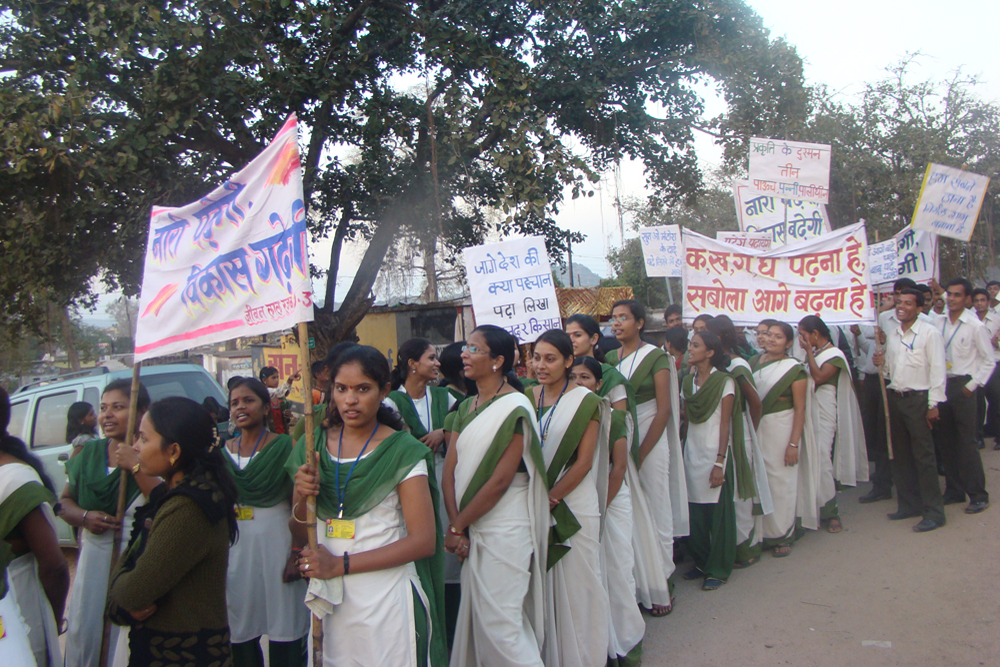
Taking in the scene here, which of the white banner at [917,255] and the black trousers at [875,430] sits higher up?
the white banner at [917,255]

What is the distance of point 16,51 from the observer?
851cm

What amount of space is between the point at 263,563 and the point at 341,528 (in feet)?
2.83

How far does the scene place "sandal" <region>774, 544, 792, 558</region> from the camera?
5285 millimetres

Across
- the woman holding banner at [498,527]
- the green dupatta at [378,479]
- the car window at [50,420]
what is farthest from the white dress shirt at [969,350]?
the car window at [50,420]

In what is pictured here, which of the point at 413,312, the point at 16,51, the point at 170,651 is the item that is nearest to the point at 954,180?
the point at 170,651

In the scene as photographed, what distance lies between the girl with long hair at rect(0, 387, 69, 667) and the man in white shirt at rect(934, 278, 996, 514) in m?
5.73

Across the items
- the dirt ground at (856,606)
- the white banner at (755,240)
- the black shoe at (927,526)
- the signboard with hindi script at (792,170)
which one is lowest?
the dirt ground at (856,606)

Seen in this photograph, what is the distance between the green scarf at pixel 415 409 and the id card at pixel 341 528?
4.32ft

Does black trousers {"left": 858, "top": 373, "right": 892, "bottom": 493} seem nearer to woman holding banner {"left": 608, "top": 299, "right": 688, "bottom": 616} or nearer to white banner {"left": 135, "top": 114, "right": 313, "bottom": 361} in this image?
woman holding banner {"left": 608, "top": 299, "right": 688, "bottom": 616}

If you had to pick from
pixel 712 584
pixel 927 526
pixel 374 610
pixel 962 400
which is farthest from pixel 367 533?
pixel 962 400

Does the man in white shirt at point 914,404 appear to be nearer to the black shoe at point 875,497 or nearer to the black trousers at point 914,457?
the black trousers at point 914,457

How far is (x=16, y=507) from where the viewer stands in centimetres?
237

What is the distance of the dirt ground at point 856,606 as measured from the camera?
12.2 ft

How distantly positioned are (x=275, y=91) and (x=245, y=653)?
24.5 feet
